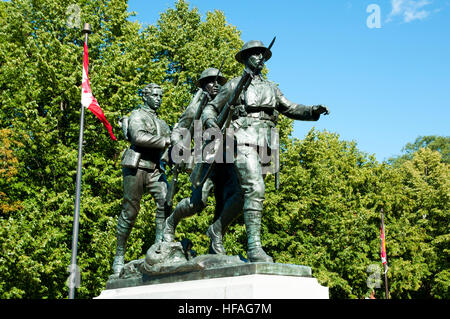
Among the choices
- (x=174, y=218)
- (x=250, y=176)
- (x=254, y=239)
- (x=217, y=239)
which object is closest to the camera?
(x=254, y=239)

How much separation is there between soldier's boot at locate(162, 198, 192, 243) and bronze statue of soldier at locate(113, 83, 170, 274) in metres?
0.34

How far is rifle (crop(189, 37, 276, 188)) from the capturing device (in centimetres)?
640

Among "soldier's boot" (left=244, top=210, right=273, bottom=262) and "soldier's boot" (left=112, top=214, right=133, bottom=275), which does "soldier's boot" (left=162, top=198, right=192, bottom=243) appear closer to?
"soldier's boot" (left=112, top=214, right=133, bottom=275)

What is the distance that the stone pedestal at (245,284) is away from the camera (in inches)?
206

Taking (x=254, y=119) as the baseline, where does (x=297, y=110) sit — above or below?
above

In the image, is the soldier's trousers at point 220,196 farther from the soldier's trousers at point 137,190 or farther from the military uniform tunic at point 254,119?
the soldier's trousers at point 137,190

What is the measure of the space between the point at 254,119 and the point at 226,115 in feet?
1.21

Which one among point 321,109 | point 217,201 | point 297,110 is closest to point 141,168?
point 217,201

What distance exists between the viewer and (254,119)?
6707 mm

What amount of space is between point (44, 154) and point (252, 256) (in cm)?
1324

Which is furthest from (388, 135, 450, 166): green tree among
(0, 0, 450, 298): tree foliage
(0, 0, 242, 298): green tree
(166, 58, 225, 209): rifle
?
(166, 58, 225, 209): rifle

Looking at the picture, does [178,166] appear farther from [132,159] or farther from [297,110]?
[297,110]

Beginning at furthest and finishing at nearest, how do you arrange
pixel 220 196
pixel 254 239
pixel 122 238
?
pixel 122 238 < pixel 220 196 < pixel 254 239

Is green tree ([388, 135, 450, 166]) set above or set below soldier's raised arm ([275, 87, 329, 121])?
above
